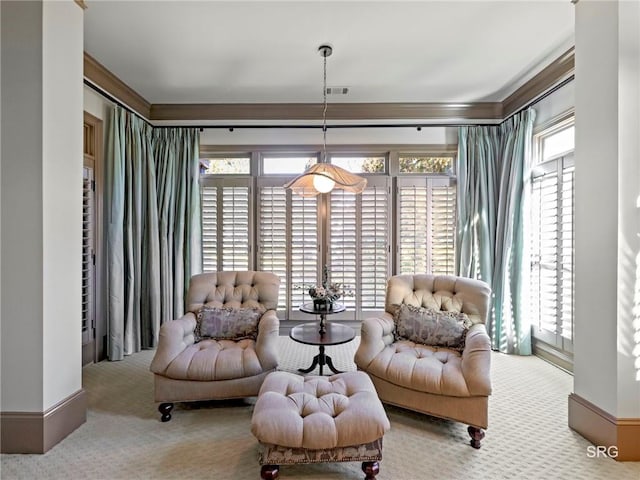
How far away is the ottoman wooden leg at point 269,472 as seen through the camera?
174 cm

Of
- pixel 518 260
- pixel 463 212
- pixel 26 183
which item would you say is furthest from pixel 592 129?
pixel 26 183

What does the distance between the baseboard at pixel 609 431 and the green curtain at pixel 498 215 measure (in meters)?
1.70

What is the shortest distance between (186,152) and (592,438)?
489cm

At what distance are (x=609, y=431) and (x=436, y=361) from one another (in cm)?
104

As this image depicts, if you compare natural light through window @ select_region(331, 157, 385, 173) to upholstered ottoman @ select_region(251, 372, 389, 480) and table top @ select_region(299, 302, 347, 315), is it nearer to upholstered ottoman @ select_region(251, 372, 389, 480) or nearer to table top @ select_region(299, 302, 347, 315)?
table top @ select_region(299, 302, 347, 315)

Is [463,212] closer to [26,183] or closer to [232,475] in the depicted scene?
[232,475]

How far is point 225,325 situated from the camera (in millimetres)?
2840

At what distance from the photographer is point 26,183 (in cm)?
206

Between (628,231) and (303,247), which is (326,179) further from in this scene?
(628,231)

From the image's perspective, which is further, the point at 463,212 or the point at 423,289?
the point at 463,212

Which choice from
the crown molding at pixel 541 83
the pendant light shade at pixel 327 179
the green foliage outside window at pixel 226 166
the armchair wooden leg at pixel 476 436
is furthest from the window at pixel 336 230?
the armchair wooden leg at pixel 476 436

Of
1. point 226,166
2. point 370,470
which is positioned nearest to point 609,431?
point 370,470

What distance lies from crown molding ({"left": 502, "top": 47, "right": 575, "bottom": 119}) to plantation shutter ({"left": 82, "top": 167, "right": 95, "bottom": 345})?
4861 mm

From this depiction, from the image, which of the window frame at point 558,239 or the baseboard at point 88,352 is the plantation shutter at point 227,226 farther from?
the window frame at point 558,239
